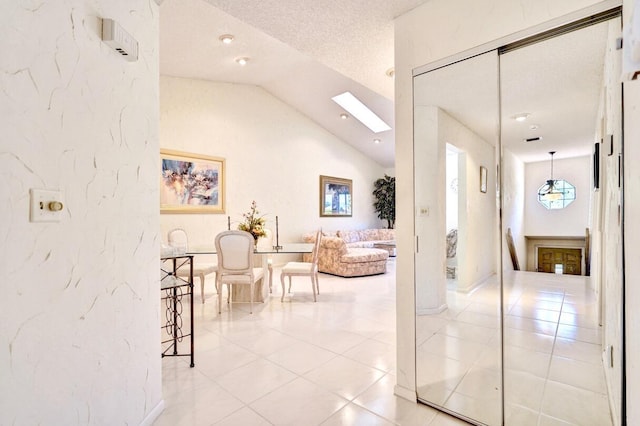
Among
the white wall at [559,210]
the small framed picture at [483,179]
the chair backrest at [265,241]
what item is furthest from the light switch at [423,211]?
the chair backrest at [265,241]

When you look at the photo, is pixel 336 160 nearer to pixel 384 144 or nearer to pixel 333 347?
pixel 384 144

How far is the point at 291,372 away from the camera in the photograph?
231 cm

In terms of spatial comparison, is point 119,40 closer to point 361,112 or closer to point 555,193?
point 555,193

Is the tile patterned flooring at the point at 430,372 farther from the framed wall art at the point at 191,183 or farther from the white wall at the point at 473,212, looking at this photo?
the framed wall art at the point at 191,183

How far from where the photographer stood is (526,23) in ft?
5.12

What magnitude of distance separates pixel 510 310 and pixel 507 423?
1.97ft

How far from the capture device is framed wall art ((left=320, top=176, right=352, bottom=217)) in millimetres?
7754

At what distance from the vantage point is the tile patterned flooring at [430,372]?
68.2 inches

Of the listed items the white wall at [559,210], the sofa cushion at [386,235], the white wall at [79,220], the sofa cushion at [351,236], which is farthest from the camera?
the sofa cushion at [386,235]

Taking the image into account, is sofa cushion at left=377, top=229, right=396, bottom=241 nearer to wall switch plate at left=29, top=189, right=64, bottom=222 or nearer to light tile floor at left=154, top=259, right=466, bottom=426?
light tile floor at left=154, top=259, right=466, bottom=426

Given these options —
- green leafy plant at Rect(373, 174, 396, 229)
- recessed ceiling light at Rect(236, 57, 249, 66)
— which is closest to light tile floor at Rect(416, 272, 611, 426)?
recessed ceiling light at Rect(236, 57, 249, 66)

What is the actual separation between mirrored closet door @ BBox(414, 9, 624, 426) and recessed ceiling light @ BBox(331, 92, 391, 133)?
473 cm

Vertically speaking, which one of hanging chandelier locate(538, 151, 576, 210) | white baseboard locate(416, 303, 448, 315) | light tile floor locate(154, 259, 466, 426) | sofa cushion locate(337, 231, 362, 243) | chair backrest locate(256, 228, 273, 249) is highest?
hanging chandelier locate(538, 151, 576, 210)

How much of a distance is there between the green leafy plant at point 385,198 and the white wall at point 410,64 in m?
6.95
